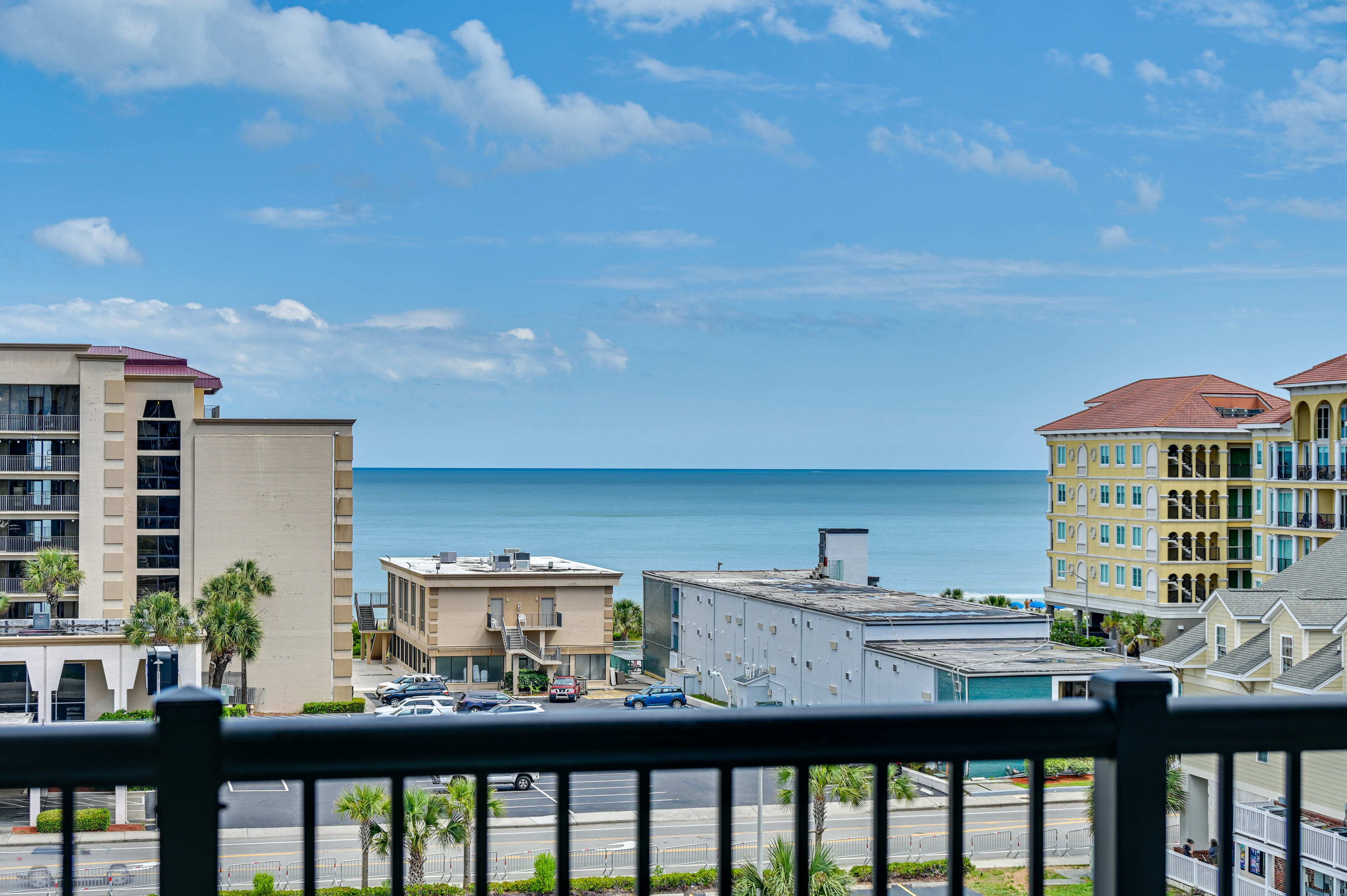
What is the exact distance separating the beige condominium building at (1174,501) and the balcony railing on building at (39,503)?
129ft

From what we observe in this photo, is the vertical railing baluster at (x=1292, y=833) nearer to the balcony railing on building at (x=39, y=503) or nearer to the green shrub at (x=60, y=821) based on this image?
the green shrub at (x=60, y=821)

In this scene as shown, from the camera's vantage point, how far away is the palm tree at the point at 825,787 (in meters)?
2.24

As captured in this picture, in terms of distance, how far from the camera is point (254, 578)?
4041 cm

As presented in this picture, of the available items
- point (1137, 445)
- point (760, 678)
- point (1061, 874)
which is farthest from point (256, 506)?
point (1061, 874)

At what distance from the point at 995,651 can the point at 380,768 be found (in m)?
29.6

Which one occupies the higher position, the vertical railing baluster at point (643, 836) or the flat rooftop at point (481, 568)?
the vertical railing baluster at point (643, 836)

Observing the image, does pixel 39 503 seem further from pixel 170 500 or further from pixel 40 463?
pixel 170 500

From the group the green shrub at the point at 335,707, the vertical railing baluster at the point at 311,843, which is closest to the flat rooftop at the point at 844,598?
the green shrub at the point at 335,707

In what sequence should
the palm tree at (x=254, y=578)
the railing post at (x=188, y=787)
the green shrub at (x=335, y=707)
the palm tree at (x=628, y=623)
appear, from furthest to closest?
1. the palm tree at (x=628, y=623)
2. the palm tree at (x=254, y=578)
3. the green shrub at (x=335, y=707)
4. the railing post at (x=188, y=787)

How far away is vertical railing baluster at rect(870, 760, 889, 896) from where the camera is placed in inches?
87.4

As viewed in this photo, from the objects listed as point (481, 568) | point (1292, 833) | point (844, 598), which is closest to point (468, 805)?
point (1292, 833)

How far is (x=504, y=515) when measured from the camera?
184375 millimetres

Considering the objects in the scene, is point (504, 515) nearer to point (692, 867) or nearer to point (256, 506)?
point (256, 506)

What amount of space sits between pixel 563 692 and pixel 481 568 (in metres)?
7.82
